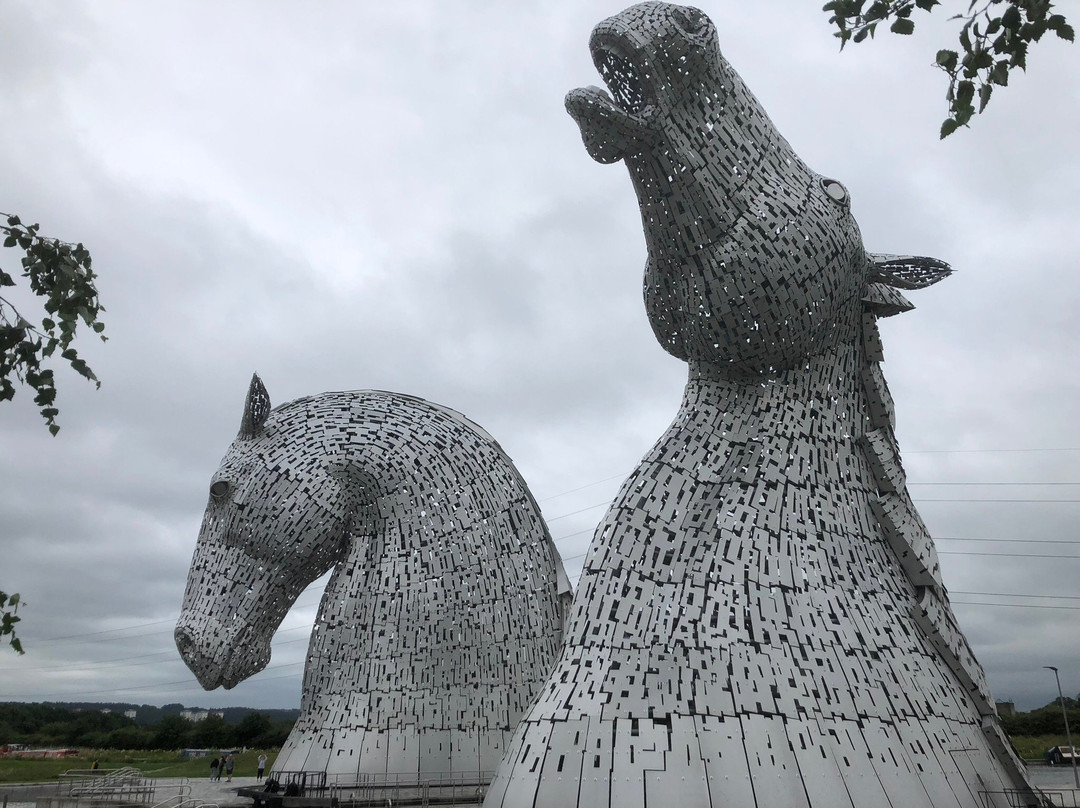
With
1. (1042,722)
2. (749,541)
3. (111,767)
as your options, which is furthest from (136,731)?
(749,541)

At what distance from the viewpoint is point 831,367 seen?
22.8 feet

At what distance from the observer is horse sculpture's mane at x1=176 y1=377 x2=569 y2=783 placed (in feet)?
30.9

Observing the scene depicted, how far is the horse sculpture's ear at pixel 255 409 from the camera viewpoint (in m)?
10.6

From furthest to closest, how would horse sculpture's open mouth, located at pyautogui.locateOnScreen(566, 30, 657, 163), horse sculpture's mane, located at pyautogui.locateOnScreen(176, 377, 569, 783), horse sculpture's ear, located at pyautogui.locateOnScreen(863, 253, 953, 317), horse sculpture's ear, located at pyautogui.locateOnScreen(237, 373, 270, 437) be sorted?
1. horse sculpture's ear, located at pyautogui.locateOnScreen(237, 373, 270, 437)
2. horse sculpture's mane, located at pyautogui.locateOnScreen(176, 377, 569, 783)
3. horse sculpture's ear, located at pyautogui.locateOnScreen(863, 253, 953, 317)
4. horse sculpture's open mouth, located at pyautogui.locateOnScreen(566, 30, 657, 163)

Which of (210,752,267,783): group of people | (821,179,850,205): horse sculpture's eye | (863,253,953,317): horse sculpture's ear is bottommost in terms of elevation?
(210,752,267,783): group of people

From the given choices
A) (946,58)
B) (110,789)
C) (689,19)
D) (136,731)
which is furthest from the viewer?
(136,731)

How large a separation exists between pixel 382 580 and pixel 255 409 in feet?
8.42

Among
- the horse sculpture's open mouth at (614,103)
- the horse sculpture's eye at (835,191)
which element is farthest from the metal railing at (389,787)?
the horse sculpture's eye at (835,191)

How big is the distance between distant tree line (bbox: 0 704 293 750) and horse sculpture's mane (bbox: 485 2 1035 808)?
21.6 m

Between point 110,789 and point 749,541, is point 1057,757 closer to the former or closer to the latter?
point 749,541

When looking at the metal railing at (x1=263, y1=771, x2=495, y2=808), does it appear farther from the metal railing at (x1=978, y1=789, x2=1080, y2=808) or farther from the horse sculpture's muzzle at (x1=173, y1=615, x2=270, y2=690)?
the metal railing at (x1=978, y1=789, x2=1080, y2=808)

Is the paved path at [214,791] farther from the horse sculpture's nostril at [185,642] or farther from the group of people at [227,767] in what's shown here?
the horse sculpture's nostril at [185,642]

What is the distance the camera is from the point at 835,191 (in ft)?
22.4

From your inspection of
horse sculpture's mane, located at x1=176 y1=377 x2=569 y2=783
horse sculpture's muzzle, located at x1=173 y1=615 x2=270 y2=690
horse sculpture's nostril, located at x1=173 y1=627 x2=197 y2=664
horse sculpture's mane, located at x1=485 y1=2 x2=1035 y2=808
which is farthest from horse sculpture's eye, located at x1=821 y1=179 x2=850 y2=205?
horse sculpture's nostril, located at x1=173 y1=627 x2=197 y2=664
